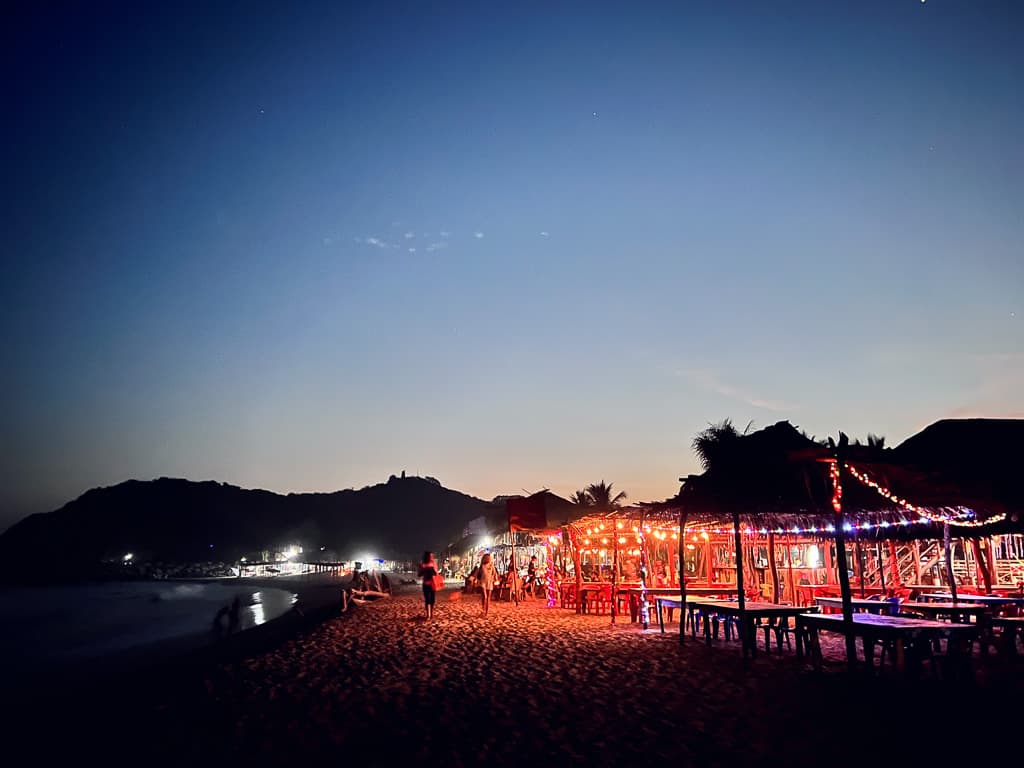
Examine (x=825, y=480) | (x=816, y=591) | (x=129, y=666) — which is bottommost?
(x=129, y=666)

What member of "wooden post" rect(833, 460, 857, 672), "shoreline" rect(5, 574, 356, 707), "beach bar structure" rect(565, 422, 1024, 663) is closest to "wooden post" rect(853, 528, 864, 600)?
"beach bar structure" rect(565, 422, 1024, 663)

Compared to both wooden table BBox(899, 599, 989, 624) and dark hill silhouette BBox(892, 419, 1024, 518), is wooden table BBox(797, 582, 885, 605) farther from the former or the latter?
dark hill silhouette BBox(892, 419, 1024, 518)

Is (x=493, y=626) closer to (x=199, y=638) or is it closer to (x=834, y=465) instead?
(x=834, y=465)

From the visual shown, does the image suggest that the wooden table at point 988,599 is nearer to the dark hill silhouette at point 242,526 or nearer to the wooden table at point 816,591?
the wooden table at point 816,591

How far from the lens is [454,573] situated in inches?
Result: 2015

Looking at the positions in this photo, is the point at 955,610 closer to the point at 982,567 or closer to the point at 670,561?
the point at 982,567

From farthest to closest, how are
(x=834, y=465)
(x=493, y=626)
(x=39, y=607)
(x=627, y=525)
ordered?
1. (x=39, y=607)
2. (x=627, y=525)
3. (x=493, y=626)
4. (x=834, y=465)

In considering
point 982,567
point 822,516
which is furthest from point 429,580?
point 982,567

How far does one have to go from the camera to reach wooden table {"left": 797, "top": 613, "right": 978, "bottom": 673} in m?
7.80

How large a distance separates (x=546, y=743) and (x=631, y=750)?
818 mm

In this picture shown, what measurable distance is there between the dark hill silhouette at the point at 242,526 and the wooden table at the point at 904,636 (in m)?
129

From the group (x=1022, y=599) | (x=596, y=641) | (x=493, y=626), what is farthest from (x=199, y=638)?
(x=1022, y=599)

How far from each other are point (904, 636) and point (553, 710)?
16.4 ft

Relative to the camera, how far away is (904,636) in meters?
7.96
